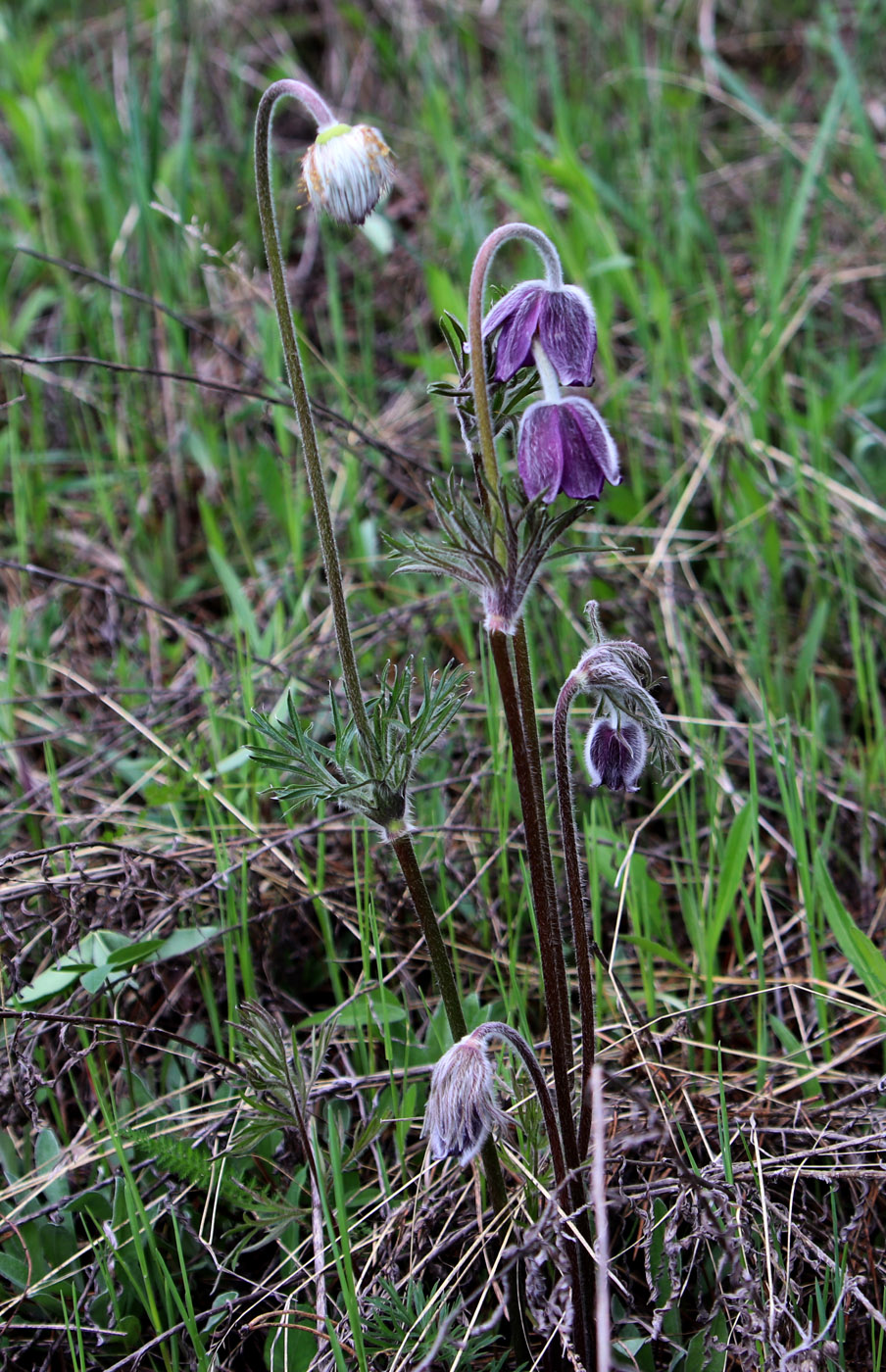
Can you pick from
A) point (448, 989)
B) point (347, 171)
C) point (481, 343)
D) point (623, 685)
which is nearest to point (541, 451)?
point (481, 343)

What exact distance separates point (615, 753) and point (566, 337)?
56 centimetres

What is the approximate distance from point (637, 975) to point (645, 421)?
1875mm

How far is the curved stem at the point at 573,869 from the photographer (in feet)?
4.82

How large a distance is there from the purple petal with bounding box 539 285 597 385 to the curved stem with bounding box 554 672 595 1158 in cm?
39

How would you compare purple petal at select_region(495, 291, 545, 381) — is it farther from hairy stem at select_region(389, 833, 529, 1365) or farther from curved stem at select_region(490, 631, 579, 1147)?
hairy stem at select_region(389, 833, 529, 1365)

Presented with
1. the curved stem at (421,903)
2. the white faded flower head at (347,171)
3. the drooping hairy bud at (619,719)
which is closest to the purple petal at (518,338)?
the white faded flower head at (347,171)

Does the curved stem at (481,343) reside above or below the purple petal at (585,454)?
above

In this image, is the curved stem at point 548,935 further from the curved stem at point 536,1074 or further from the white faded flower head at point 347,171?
the white faded flower head at point 347,171

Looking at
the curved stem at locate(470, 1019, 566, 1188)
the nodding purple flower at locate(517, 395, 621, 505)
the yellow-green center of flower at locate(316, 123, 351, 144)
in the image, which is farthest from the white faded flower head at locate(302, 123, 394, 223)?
the curved stem at locate(470, 1019, 566, 1188)

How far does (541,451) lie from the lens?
1339 mm

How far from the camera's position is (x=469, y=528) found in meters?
1.37

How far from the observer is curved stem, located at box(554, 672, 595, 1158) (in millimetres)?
1468

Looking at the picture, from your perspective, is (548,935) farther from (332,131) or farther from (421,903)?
(332,131)

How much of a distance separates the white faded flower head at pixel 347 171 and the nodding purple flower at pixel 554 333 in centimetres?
23
